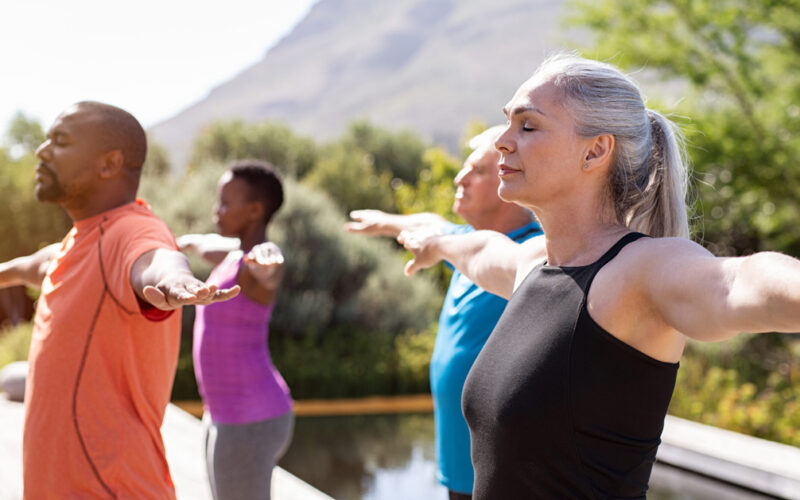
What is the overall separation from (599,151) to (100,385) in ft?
4.55

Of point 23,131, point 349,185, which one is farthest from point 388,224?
point 23,131

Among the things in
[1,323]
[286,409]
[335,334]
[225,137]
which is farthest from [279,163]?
[286,409]

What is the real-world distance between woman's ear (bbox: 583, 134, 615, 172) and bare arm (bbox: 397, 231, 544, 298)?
0.97 ft

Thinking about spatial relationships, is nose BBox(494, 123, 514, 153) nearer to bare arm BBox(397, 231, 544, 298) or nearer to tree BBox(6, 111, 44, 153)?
bare arm BBox(397, 231, 544, 298)

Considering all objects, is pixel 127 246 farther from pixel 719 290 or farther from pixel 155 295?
pixel 719 290

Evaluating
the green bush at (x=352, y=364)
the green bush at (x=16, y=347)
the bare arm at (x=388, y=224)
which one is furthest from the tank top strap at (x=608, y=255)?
the green bush at (x=16, y=347)

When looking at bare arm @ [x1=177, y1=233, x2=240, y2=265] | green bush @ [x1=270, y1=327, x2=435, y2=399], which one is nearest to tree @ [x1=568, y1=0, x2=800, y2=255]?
green bush @ [x1=270, y1=327, x2=435, y2=399]

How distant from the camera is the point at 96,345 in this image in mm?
2168

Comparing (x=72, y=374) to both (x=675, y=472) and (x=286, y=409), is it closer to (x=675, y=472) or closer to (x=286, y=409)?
(x=286, y=409)

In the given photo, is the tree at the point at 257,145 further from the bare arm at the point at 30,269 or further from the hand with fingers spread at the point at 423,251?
the hand with fingers spread at the point at 423,251

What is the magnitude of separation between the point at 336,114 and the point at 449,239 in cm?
16017

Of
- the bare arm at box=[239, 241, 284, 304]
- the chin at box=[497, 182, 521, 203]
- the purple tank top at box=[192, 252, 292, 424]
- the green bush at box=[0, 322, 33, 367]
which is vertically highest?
the chin at box=[497, 182, 521, 203]

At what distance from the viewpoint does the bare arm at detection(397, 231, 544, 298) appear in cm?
200

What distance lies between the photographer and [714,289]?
1282 mm
